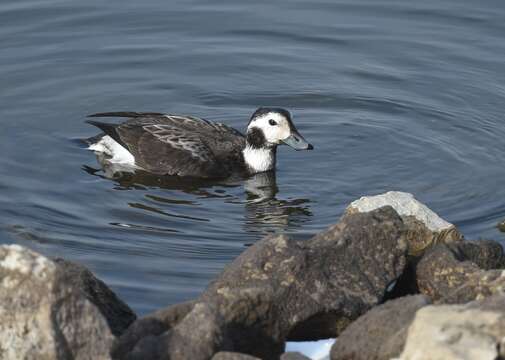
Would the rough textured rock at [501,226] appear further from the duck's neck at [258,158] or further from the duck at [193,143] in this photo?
the duck's neck at [258,158]

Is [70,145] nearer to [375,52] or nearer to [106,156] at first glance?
[106,156]

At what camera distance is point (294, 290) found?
7.02m

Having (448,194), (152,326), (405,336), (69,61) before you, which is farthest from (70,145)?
(405,336)

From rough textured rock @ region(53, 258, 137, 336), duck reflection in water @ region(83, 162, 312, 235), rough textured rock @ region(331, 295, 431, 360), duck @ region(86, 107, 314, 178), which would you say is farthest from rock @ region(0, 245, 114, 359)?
duck @ region(86, 107, 314, 178)

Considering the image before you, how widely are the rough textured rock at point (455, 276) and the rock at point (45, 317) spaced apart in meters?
2.17

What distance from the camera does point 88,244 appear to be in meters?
9.41

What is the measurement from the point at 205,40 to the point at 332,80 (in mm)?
1864

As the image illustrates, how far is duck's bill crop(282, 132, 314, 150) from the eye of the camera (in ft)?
38.0

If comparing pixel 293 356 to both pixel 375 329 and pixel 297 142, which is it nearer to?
pixel 375 329

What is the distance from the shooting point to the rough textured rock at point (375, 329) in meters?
6.39

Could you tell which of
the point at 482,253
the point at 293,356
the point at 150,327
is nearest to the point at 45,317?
the point at 150,327

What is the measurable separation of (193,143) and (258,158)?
66 centimetres

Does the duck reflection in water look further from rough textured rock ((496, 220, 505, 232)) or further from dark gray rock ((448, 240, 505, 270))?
dark gray rock ((448, 240, 505, 270))

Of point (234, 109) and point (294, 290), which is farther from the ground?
point (234, 109)
